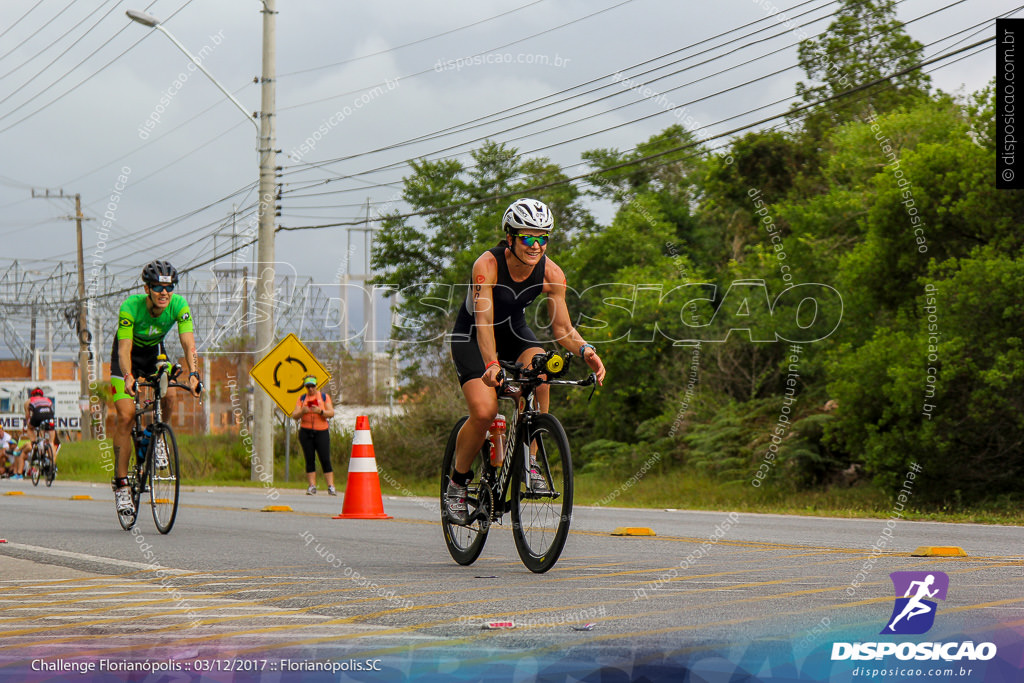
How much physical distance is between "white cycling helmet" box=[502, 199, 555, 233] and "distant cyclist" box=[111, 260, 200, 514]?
398cm

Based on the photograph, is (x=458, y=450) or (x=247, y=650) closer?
(x=247, y=650)

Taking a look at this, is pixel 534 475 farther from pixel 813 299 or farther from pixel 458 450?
pixel 813 299

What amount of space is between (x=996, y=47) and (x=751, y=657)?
15.5m

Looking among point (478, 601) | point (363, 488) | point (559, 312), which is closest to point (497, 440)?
point (559, 312)

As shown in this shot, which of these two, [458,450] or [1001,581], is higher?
[458,450]

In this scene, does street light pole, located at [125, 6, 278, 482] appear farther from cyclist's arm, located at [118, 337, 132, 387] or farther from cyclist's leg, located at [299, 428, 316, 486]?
cyclist's arm, located at [118, 337, 132, 387]

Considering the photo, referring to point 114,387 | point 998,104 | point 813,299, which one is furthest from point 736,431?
point 114,387

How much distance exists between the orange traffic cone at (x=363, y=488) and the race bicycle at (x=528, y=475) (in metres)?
5.40

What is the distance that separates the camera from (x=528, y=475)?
7.15 meters

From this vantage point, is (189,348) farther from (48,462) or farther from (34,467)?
(34,467)

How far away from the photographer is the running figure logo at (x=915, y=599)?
493cm

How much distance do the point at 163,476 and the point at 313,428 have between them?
10450 millimetres

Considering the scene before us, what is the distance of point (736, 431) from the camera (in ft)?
79.5

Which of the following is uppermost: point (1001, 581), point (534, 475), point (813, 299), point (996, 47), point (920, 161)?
point (996, 47)
